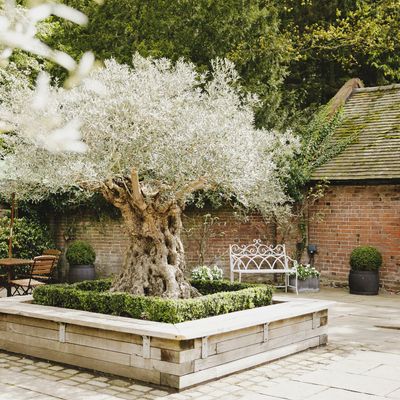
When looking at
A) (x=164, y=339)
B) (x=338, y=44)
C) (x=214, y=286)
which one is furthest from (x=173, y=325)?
(x=338, y=44)

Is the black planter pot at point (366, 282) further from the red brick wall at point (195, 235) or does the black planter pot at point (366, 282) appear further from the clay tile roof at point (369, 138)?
the clay tile roof at point (369, 138)

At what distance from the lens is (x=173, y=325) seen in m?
6.11

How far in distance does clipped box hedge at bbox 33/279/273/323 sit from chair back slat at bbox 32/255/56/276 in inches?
132

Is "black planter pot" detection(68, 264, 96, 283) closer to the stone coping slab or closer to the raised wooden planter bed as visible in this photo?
the stone coping slab

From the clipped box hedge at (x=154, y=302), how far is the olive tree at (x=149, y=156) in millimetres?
567

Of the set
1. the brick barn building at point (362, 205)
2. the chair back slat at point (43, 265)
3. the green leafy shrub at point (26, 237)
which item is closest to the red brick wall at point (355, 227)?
the brick barn building at point (362, 205)

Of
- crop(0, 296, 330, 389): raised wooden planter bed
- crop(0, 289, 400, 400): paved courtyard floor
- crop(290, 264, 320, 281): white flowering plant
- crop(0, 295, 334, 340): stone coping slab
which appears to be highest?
crop(290, 264, 320, 281): white flowering plant

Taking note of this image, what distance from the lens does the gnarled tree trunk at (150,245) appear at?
7.59m

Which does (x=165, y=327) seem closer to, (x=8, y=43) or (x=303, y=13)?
(x=8, y=43)

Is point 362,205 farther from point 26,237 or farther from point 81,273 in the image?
point 26,237

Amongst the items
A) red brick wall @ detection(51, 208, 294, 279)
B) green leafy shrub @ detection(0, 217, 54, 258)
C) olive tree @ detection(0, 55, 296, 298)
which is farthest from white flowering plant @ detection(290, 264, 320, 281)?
green leafy shrub @ detection(0, 217, 54, 258)

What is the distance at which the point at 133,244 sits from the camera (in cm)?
794

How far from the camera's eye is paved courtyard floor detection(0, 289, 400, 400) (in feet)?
18.5

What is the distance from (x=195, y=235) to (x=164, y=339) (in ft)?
30.6
